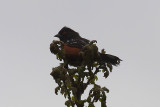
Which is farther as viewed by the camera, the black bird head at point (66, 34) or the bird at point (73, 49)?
the black bird head at point (66, 34)

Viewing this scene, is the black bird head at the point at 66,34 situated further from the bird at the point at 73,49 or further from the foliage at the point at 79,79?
the foliage at the point at 79,79

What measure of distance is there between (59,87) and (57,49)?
677 millimetres

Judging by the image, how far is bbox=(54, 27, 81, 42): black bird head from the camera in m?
5.96

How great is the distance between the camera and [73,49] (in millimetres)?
5066

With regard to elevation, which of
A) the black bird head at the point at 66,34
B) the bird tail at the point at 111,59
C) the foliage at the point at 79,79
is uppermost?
the black bird head at the point at 66,34

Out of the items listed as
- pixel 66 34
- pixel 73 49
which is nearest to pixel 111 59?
pixel 73 49

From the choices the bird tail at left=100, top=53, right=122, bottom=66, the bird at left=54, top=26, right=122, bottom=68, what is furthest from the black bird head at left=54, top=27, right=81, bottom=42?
the bird tail at left=100, top=53, right=122, bottom=66

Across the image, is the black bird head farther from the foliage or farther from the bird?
the foliage

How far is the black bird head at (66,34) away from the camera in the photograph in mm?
5964

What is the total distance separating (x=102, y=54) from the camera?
4.65 metres

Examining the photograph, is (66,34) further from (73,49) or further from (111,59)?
(111,59)

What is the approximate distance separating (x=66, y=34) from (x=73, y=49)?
102 cm

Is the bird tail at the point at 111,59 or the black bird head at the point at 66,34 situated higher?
the black bird head at the point at 66,34

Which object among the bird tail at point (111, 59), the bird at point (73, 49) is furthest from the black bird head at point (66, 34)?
the bird tail at point (111, 59)
